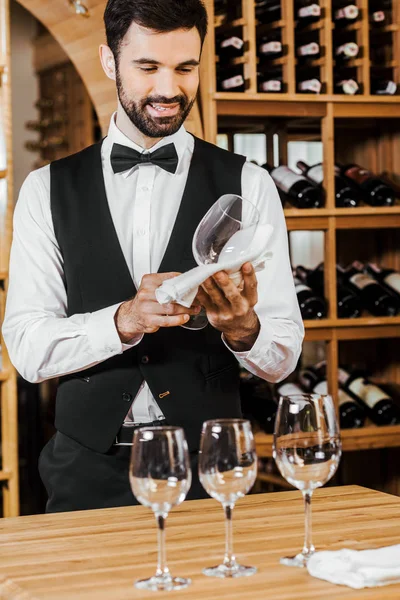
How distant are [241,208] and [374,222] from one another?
2124 millimetres

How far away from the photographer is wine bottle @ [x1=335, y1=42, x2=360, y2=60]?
146 inches

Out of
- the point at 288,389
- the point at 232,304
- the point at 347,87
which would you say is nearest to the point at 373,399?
the point at 288,389

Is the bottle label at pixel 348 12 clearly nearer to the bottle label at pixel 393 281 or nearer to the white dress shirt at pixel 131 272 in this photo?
the bottle label at pixel 393 281

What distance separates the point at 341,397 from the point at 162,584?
2.66 m

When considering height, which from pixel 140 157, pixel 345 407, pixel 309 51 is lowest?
pixel 345 407

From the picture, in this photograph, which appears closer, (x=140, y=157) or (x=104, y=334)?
(x=104, y=334)

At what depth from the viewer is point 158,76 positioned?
207 cm

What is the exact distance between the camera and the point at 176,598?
117 centimetres

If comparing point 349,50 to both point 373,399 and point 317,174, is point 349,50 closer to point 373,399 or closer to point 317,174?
point 317,174

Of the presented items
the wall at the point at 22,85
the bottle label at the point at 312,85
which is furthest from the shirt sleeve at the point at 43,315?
the wall at the point at 22,85

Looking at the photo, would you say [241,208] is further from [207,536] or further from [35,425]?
[35,425]

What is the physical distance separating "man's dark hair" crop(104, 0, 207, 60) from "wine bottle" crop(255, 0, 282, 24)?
1.61m

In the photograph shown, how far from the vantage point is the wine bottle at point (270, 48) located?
11.8 ft

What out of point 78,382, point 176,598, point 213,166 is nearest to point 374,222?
point 213,166
